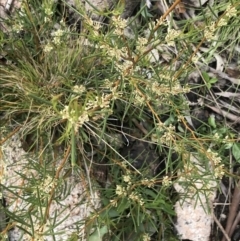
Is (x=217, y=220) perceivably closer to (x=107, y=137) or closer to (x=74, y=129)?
(x=107, y=137)

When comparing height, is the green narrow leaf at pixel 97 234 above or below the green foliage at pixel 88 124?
below

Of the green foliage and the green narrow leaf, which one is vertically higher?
the green foliage

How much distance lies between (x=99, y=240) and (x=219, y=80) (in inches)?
29.7

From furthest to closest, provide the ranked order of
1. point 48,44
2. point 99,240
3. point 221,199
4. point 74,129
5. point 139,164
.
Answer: point 221,199
point 139,164
point 99,240
point 48,44
point 74,129

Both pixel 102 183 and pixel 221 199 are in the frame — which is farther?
pixel 221 199

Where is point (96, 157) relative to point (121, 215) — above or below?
above

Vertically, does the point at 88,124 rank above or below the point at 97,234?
above

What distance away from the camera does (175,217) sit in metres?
1.65

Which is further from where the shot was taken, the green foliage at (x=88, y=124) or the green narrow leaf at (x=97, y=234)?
the green narrow leaf at (x=97, y=234)

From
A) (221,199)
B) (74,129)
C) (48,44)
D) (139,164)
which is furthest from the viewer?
(221,199)

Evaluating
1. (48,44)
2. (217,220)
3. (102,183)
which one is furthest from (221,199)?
(48,44)

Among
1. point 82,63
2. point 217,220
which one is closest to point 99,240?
point 217,220

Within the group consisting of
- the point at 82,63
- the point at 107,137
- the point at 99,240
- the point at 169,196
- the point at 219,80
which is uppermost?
the point at 219,80

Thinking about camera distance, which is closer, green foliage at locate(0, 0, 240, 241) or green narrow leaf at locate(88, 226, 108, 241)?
green foliage at locate(0, 0, 240, 241)
